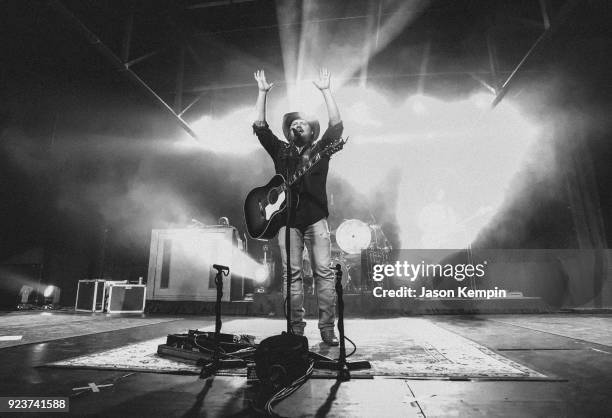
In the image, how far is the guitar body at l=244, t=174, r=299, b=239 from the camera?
8.32 feet

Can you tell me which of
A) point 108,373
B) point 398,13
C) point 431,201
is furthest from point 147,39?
point 431,201

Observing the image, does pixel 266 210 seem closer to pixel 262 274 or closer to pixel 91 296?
pixel 262 274

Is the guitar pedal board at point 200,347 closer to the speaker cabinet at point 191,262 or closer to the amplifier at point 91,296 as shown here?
the speaker cabinet at point 191,262

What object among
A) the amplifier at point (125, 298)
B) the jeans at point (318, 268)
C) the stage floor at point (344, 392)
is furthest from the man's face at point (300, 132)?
the amplifier at point (125, 298)

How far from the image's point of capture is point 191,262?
6.25m

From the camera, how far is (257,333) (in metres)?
3.46

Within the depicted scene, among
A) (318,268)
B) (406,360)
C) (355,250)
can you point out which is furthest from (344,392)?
(355,250)

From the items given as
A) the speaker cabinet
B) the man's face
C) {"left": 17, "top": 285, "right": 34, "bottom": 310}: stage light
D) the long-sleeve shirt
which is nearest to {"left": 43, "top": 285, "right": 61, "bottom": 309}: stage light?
{"left": 17, "top": 285, "right": 34, "bottom": 310}: stage light

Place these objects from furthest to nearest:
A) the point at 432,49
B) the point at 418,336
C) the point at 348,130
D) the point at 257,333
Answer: the point at 348,130 → the point at 432,49 → the point at 257,333 → the point at 418,336

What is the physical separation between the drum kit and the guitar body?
3.79 meters

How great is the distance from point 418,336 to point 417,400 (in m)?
1.88

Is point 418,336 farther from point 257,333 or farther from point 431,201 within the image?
point 431,201

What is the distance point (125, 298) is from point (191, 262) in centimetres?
154

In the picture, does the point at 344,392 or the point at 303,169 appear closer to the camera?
the point at 344,392
